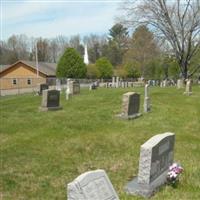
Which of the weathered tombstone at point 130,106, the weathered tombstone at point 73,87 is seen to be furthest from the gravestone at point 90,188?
the weathered tombstone at point 73,87

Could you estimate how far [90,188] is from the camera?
4082 millimetres

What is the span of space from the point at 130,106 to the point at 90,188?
11.4m

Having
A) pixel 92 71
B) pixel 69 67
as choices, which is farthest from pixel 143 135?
pixel 92 71

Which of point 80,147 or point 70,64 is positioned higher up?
point 70,64

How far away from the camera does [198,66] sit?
49.9 meters

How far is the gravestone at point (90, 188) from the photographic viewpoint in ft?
13.1

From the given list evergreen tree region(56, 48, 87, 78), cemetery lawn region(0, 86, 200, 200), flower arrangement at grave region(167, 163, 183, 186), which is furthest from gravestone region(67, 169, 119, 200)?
evergreen tree region(56, 48, 87, 78)

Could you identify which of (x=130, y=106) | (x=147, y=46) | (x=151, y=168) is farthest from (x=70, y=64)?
(x=151, y=168)

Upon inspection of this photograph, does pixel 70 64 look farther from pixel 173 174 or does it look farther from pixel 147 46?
pixel 173 174

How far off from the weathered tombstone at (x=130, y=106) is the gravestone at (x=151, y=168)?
26.2 feet

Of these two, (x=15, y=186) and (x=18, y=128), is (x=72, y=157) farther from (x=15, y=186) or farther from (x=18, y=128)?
(x=18, y=128)

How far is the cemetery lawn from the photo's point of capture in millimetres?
7398

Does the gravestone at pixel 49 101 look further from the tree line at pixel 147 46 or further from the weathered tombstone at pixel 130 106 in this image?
the tree line at pixel 147 46

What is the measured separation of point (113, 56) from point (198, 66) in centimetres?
4786
